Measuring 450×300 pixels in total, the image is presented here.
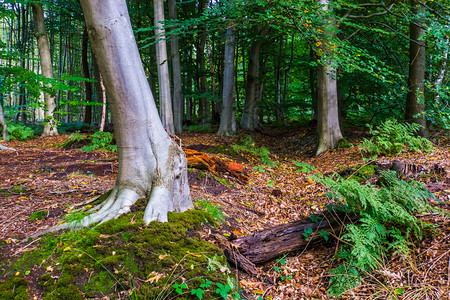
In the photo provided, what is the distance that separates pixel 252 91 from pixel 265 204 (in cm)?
1030

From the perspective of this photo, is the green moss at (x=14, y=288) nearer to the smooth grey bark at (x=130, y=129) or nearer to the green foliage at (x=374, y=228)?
the smooth grey bark at (x=130, y=129)

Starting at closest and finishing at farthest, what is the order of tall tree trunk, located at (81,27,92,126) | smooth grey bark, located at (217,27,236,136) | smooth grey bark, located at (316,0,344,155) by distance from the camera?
smooth grey bark, located at (316,0,344,155), smooth grey bark, located at (217,27,236,136), tall tree trunk, located at (81,27,92,126)

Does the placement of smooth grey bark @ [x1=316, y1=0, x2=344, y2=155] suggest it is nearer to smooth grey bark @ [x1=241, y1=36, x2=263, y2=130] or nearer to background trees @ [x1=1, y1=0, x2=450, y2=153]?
background trees @ [x1=1, y1=0, x2=450, y2=153]

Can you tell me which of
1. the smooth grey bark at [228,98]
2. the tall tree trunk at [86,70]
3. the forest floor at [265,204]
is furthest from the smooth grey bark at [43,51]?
the smooth grey bark at [228,98]

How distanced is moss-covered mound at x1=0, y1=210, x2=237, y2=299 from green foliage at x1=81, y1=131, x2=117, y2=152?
6.07 metres

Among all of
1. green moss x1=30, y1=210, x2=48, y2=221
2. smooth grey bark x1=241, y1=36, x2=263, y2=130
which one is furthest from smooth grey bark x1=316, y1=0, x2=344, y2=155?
green moss x1=30, y1=210, x2=48, y2=221

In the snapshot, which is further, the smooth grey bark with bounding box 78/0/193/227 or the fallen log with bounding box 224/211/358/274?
the fallen log with bounding box 224/211/358/274

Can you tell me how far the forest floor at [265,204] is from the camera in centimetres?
276

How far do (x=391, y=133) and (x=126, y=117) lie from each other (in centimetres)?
683

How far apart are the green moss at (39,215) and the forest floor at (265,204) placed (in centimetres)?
5

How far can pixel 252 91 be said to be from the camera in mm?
14727

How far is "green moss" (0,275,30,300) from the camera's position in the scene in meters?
2.26

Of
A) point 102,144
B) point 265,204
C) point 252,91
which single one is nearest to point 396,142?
point 265,204

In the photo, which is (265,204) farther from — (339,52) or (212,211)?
(339,52)
